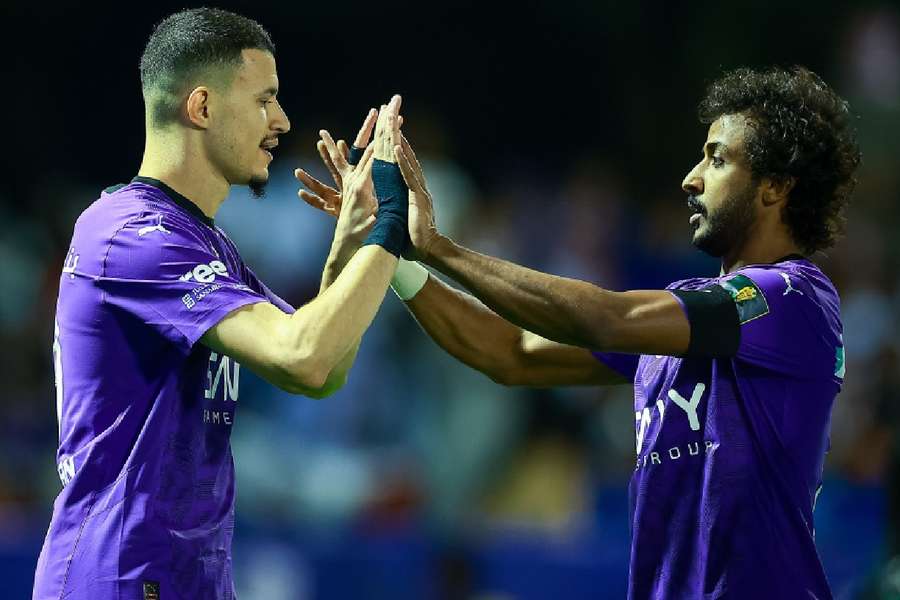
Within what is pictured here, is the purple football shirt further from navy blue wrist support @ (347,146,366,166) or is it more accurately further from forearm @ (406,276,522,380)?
navy blue wrist support @ (347,146,366,166)

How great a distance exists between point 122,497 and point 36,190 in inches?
298

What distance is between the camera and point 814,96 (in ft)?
16.8

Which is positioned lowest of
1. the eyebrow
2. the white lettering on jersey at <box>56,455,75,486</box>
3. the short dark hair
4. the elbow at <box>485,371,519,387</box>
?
the white lettering on jersey at <box>56,455,75,486</box>

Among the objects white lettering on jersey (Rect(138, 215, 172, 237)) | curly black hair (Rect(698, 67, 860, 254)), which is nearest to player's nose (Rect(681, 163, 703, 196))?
curly black hair (Rect(698, 67, 860, 254))

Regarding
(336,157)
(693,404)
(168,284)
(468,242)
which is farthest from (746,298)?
(468,242)

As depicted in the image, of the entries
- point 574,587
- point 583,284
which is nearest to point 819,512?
point 574,587

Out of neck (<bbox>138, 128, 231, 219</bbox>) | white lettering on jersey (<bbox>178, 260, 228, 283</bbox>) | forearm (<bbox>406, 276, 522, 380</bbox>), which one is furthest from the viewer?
forearm (<bbox>406, 276, 522, 380</bbox>)

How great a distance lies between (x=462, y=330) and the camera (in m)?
5.56

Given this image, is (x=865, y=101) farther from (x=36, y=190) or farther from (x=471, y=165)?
(x=36, y=190)

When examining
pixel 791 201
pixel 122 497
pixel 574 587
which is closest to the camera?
pixel 122 497

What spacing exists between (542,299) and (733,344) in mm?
650

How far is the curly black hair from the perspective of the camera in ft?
16.3

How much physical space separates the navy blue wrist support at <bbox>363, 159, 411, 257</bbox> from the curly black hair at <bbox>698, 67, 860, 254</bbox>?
4.20 ft

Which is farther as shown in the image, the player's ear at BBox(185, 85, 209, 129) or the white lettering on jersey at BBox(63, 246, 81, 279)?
the player's ear at BBox(185, 85, 209, 129)
